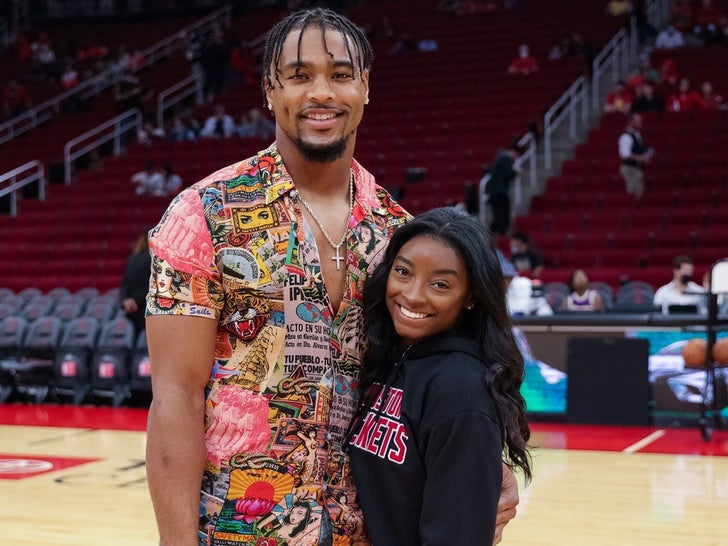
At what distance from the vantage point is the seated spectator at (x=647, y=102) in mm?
13875

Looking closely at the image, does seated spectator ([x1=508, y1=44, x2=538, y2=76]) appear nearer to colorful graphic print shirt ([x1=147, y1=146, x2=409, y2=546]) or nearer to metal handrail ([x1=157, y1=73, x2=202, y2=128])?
metal handrail ([x1=157, y1=73, x2=202, y2=128])

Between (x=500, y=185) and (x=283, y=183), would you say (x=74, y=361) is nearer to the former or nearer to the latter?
(x=500, y=185)

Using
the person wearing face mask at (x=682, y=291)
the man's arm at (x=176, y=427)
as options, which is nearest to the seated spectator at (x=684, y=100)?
Answer: the person wearing face mask at (x=682, y=291)

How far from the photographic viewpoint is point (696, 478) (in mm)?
5945

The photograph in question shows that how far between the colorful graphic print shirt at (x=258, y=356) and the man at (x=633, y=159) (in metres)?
10.6

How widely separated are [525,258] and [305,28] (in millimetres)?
8642

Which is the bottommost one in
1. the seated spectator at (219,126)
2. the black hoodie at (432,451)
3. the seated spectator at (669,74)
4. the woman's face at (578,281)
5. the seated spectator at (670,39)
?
the black hoodie at (432,451)

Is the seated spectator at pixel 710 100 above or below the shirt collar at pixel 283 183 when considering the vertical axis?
above

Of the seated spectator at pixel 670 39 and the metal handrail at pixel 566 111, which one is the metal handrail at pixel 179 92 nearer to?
the metal handrail at pixel 566 111

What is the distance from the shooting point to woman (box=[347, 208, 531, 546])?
165 centimetres

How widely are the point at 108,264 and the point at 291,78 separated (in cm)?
1200

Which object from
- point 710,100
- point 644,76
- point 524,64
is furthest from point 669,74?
point 524,64

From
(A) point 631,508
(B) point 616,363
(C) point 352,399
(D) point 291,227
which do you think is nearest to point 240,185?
(D) point 291,227

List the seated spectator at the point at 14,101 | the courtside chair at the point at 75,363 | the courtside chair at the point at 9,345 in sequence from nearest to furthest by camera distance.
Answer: the courtside chair at the point at 75,363
the courtside chair at the point at 9,345
the seated spectator at the point at 14,101
